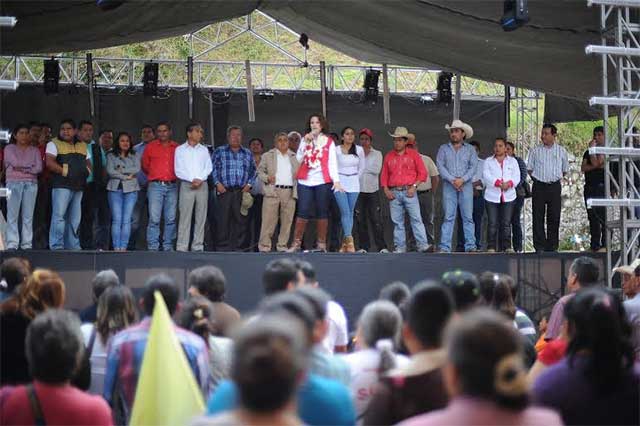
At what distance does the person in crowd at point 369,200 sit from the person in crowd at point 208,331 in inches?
330

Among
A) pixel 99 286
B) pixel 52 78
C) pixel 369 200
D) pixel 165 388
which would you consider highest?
pixel 52 78

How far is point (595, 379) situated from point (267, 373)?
160 cm

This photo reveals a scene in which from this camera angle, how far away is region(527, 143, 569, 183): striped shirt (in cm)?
1297

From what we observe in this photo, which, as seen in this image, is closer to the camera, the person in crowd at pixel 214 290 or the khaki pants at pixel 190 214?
the person in crowd at pixel 214 290

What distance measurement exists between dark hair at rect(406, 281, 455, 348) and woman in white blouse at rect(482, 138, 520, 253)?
30.3 ft

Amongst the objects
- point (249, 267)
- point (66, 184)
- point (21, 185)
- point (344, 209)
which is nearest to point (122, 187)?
point (66, 184)

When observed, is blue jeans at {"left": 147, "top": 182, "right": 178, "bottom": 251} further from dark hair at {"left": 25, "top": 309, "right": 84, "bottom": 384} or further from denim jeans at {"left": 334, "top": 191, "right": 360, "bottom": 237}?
dark hair at {"left": 25, "top": 309, "right": 84, "bottom": 384}

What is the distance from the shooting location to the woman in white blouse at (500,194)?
42.3ft

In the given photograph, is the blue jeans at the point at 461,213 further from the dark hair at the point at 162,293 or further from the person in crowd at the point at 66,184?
the dark hair at the point at 162,293

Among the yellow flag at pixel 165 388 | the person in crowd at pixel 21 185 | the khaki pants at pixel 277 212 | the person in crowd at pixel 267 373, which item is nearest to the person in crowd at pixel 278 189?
the khaki pants at pixel 277 212

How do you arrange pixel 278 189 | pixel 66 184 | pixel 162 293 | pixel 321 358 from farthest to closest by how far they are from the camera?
pixel 278 189
pixel 66 184
pixel 162 293
pixel 321 358

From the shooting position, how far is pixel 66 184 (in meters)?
12.0

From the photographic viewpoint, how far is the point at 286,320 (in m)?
2.85

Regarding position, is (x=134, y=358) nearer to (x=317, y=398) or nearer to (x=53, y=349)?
(x=53, y=349)
